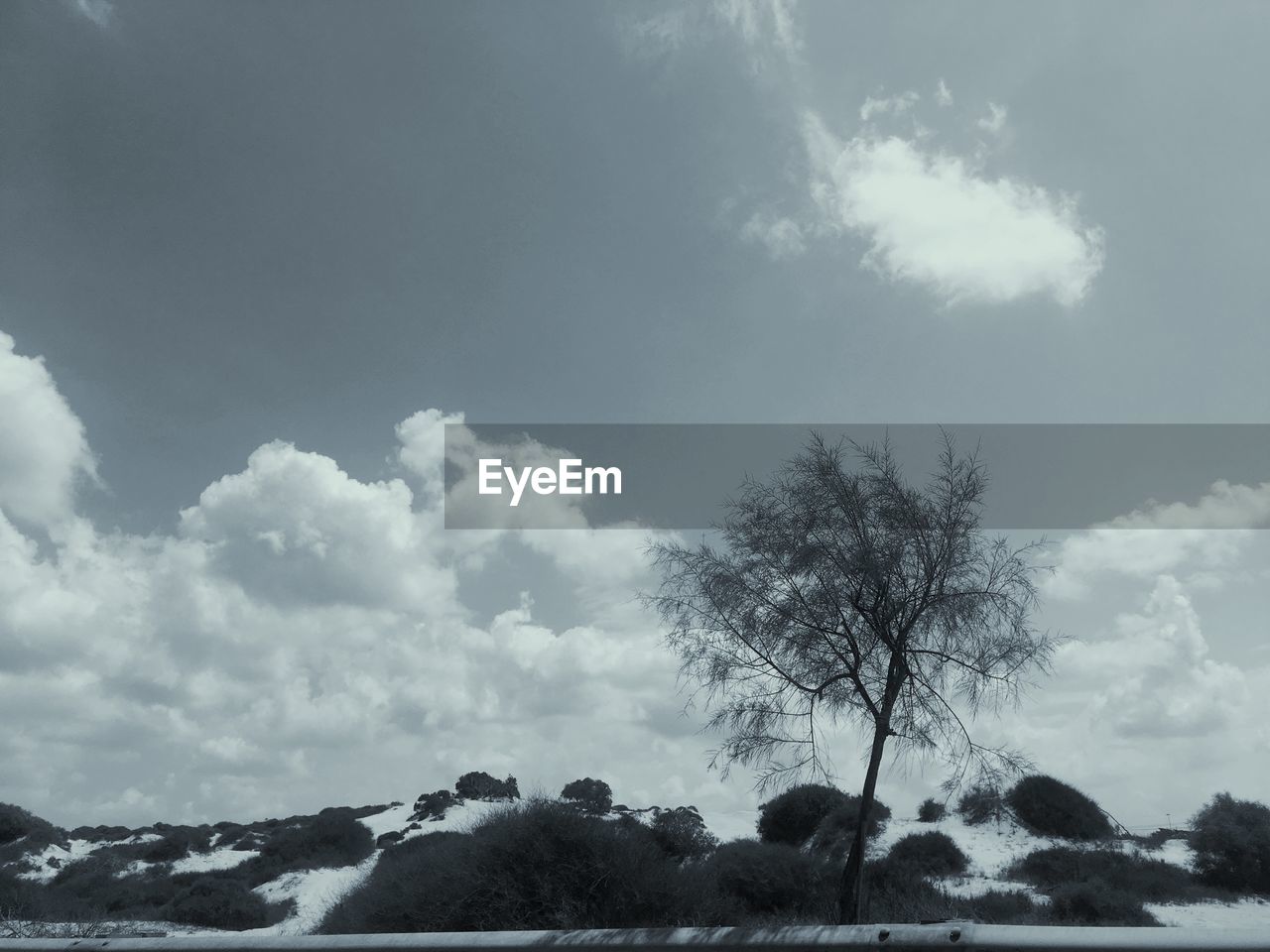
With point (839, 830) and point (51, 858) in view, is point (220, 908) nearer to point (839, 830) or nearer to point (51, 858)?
point (839, 830)

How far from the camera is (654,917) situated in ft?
41.1

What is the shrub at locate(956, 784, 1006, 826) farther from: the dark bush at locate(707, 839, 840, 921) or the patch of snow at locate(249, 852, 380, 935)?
the patch of snow at locate(249, 852, 380, 935)

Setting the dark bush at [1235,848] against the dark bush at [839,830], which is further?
the dark bush at [839,830]

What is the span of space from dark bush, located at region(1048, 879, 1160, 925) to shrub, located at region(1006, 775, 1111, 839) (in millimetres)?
10326

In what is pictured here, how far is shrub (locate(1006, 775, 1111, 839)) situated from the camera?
2953 centimetres

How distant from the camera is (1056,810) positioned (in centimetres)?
2992

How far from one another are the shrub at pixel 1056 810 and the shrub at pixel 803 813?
4327 mm

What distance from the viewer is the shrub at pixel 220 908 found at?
23.9 metres

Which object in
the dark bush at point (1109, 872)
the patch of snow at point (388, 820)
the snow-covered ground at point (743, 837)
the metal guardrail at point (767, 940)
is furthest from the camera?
the patch of snow at point (388, 820)

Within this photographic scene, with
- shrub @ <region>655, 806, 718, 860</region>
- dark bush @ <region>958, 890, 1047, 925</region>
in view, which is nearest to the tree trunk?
dark bush @ <region>958, 890, 1047, 925</region>

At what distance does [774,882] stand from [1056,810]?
48.3 feet

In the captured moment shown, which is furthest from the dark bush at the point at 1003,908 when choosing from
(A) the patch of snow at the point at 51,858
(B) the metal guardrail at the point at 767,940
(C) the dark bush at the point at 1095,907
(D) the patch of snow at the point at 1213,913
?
(A) the patch of snow at the point at 51,858

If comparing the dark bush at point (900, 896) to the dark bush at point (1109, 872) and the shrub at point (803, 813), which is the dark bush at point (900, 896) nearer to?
the dark bush at point (1109, 872)

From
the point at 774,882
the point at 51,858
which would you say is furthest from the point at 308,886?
the point at 774,882
